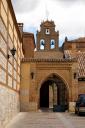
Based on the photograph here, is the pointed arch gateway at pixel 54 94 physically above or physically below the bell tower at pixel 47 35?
below

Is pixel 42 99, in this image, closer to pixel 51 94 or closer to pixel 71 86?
pixel 51 94

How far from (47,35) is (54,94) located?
38570 millimetres

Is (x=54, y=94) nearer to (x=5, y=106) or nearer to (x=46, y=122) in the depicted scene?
(x=46, y=122)

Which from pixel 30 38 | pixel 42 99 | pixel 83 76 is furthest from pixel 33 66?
pixel 42 99

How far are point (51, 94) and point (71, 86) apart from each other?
34495 millimetres

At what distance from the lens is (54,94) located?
64.7 metres

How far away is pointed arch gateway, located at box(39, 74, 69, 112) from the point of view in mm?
35594

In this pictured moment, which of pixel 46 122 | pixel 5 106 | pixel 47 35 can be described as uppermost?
pixel 47 35

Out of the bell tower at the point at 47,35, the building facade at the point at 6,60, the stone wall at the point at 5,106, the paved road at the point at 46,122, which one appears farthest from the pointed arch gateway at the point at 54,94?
the bell tower at the point at 47,35

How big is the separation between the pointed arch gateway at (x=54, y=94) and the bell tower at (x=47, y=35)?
33.2 m

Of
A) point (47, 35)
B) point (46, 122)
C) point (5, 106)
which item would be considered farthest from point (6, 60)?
point (47, 35)

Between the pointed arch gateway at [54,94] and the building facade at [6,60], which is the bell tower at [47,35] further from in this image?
the building facade at [6,60]

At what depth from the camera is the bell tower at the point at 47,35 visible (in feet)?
327

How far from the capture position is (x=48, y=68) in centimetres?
3369
